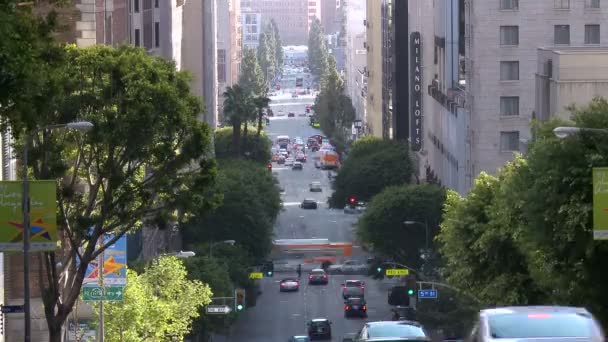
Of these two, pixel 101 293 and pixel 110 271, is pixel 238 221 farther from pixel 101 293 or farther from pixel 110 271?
pixel 101 293

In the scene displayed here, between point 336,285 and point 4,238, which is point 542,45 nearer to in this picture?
point 336,285

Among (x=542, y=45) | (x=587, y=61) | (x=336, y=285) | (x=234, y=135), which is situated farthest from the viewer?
(x=234, y=135)

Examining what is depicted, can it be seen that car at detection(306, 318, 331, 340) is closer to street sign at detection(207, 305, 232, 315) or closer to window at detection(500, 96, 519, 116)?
street sign at detection(207, 305, 232, 315)

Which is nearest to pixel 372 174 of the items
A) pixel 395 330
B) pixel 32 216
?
pixel 32 216

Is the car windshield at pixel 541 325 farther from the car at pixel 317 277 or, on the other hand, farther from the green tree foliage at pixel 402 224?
the car at pixel 317 277

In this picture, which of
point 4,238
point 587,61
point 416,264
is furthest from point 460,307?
point 4,238

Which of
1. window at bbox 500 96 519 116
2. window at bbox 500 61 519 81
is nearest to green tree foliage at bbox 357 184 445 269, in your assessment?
window at bbox 500 96 519 116
